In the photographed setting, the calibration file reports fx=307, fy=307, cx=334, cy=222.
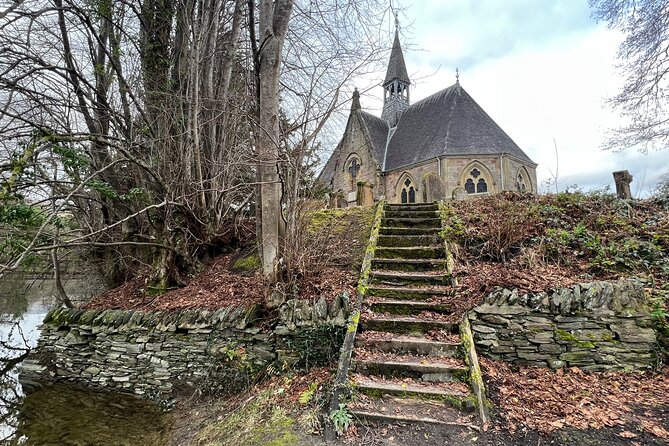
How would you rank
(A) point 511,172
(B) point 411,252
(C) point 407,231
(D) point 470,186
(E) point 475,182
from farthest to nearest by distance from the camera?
(D) point 470,186
(E) point 475,182
(A) point 511,172
(C) point 407,231
(B) point 411,252

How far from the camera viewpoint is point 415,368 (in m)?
3.48

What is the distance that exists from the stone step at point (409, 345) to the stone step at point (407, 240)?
2438mm

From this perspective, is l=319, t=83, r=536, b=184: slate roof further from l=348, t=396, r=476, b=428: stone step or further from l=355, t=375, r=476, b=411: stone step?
l=348, t=396, r=476, b=428: stone step

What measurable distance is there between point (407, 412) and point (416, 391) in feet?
0.86

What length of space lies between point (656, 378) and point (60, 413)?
8002 mm

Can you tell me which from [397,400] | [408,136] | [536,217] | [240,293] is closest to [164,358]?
[240,293]

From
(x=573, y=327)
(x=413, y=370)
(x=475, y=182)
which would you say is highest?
(x=475, y=182)

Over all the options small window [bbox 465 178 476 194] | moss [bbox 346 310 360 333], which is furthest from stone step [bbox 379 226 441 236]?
small window [bbox 465 178 476 194]

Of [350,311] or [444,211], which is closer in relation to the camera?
[350,311]

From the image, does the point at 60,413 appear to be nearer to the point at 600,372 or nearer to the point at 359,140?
the point at 600,372

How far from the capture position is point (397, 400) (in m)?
A: 3.17

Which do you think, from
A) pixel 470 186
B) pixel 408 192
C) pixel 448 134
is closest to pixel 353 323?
pixel 470 186

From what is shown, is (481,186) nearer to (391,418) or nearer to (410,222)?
(410,222)

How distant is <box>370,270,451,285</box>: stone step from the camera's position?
4.86m
